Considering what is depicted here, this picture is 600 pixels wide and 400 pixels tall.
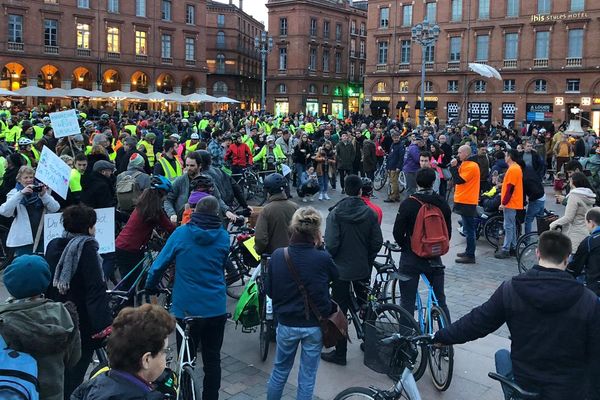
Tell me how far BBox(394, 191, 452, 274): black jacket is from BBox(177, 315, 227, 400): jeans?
7.54 feet

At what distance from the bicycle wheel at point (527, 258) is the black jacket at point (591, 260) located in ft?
12.6

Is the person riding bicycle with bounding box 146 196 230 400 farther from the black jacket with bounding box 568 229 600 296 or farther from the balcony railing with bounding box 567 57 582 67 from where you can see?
the balcony railing with bounding box 567 57 582 67

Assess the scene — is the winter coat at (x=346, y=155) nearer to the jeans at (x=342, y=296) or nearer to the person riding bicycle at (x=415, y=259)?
the person riding bicycle at (x=415, y=259)

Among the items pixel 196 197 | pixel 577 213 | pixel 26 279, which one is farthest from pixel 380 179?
pixel 26 279

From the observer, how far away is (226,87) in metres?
69.8

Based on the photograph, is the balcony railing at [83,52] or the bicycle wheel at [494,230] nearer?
the bicycle wheel at [494,230]

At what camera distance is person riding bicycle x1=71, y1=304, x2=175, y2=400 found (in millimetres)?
2553

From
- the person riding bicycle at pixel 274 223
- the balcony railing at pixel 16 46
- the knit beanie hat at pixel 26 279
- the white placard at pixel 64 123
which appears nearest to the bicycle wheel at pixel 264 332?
the person riding bicycle at pixel 274 223

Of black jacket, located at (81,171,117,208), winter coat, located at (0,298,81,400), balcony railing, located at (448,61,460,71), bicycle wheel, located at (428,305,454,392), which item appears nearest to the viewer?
winter coat, located at (0,298,81,400)

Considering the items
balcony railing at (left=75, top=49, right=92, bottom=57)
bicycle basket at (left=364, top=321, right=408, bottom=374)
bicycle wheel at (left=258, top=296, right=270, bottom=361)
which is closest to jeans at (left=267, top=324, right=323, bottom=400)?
bicycle basket at (left=364, top=321, right=408, bottom=374)

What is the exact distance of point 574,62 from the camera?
4331cm

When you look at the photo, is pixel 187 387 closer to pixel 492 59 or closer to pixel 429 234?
pixel 429 234

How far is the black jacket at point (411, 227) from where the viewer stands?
6.11m

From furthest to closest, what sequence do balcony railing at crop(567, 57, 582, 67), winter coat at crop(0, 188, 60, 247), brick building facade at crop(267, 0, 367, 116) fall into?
brick building facade at crop(267, 0, 367, 116)
balcony railing at crop(567, 57, 582, 67)
winter coat at crop(0, 188, 60, 247)
